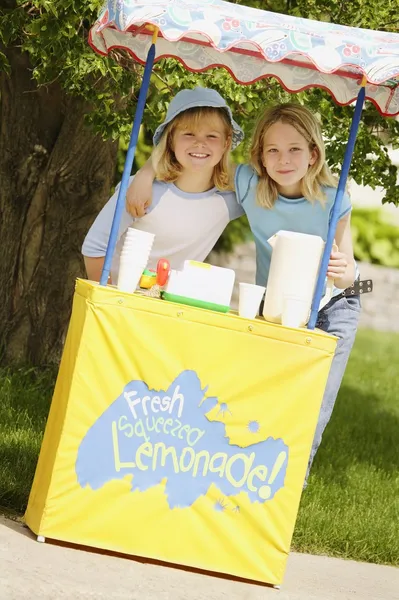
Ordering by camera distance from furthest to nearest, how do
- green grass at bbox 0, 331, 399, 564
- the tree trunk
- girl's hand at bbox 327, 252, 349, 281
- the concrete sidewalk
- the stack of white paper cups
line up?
the tree trunk < green grass at bbox 0, 331, 399, 564 < girl's hand at bbox 327, 252, 349, 281 < the stack of white paper cups < the concrete sidewalk

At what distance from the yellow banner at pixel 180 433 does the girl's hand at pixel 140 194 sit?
0.57 m

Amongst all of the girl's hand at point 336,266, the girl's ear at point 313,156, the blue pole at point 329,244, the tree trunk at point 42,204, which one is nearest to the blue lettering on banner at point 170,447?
the blue pole at point 329,244

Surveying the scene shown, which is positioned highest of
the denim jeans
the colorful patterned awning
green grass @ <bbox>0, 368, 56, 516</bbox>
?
the colorful patterned awning

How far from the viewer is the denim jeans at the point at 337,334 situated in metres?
4.30

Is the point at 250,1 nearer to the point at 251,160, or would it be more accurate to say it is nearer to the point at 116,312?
the point at 251,160

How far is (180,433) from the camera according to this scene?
368 cm

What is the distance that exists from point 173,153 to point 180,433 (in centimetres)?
124

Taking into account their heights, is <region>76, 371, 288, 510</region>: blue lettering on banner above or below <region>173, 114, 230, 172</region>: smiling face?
below

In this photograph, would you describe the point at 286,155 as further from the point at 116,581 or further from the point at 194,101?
the point at 116,581

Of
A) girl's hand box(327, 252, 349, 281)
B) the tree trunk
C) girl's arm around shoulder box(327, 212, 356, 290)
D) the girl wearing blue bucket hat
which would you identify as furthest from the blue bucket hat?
the tree trunk

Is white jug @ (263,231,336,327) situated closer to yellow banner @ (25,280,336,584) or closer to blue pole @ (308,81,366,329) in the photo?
blue pole @ (308,81,366,329)

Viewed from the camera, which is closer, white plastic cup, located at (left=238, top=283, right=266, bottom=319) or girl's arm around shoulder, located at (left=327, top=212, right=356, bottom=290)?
white plastic cup, located at (left=238, top=283, right=266, bottom=319)

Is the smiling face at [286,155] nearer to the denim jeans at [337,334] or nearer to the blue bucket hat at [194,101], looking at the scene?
the blue bucket hat at [194,101]

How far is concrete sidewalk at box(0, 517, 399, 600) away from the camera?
10.9ft
